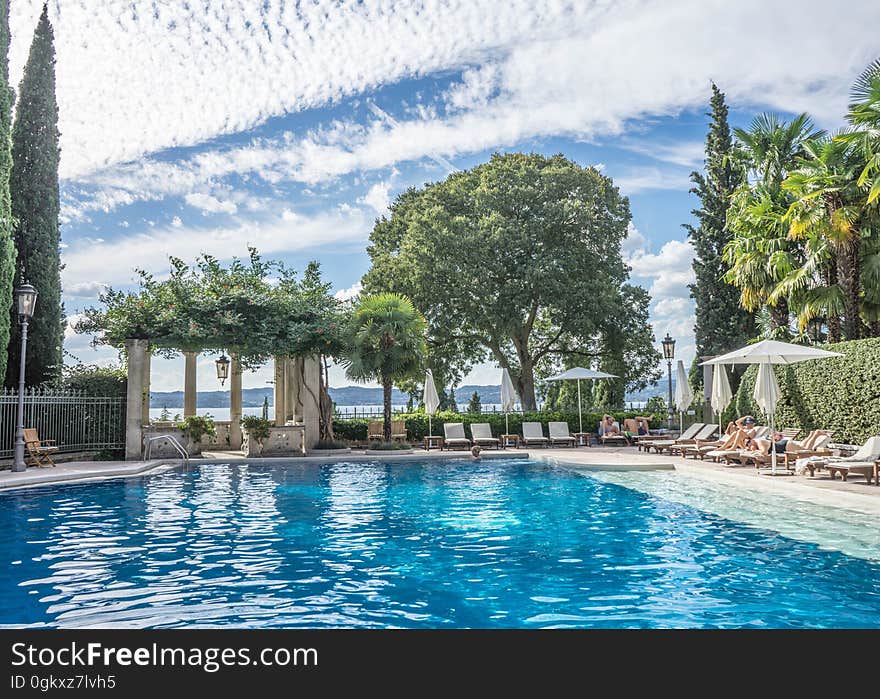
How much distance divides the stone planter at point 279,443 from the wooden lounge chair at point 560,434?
8.27 m

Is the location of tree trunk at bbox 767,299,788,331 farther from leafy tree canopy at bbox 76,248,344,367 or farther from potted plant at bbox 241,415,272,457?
potted plant at bbox 241,415,272,457

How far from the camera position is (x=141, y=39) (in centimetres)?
1411

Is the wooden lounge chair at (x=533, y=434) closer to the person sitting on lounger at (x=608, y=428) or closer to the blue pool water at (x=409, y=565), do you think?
the person sitting on lounger at (x=608, y=428)

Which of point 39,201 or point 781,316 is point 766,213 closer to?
point 781,316

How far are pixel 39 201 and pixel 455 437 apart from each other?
14636mm

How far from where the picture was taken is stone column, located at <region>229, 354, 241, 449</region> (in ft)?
77.6

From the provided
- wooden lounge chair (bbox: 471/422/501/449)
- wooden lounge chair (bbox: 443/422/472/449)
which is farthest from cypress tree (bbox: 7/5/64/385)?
wooden lounge chair (bbox: 471/422/501/449)

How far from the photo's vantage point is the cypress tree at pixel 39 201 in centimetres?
2034

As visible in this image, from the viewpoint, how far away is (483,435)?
22.7 meters

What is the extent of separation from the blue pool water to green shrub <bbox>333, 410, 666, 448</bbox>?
35.5 ft
